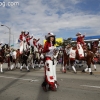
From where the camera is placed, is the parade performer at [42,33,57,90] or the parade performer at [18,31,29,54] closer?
the parade performer at [42,33,57,90]

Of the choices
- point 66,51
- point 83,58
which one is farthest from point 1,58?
point 83,58

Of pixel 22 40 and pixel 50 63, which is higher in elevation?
pixel 22 40

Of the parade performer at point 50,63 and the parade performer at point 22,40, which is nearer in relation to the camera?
the parade performer at point 50,63

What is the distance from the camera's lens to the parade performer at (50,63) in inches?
311

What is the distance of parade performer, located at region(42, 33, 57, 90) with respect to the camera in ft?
26.0

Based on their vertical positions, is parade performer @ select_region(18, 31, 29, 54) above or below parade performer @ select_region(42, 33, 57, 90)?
above

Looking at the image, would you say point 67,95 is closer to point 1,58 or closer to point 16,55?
point 1,58

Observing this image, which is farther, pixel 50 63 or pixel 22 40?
pixel 22 40

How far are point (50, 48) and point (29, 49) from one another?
10.0 metres

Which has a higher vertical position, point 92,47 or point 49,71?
point 92,47

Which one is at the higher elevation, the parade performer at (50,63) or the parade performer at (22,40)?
the parade performer at (22,40)

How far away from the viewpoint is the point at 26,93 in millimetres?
7523

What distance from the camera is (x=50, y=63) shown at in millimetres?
7977

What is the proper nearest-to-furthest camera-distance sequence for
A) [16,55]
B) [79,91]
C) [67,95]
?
1. [67,95]
2. [79,91]
3. [16,55]
